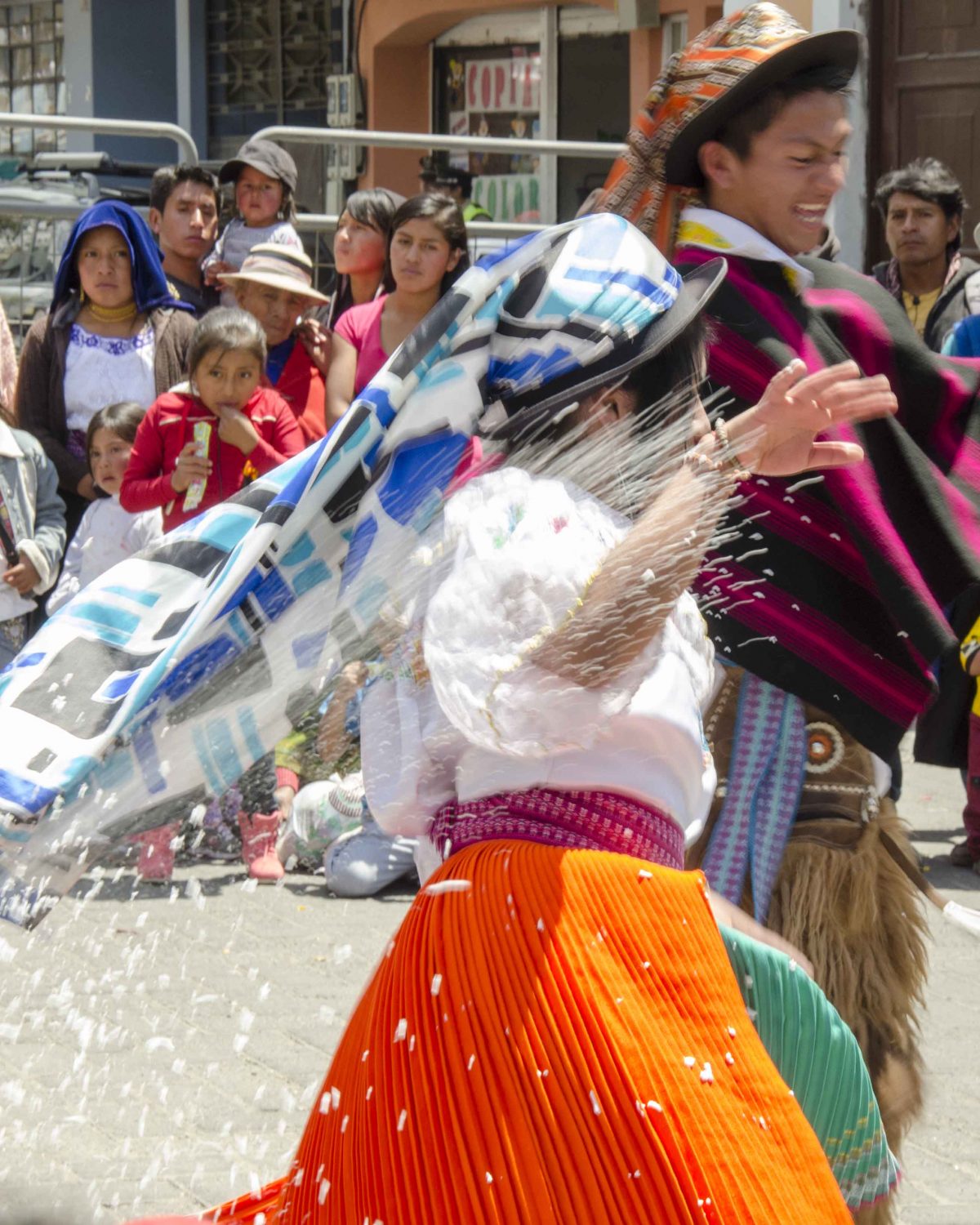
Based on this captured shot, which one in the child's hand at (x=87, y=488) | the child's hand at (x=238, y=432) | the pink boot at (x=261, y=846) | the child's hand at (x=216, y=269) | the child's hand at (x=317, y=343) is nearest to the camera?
the pink boot at (x=261, y=846)

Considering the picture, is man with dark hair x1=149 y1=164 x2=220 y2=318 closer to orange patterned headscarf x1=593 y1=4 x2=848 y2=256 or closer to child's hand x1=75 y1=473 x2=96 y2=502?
child's hand x1=75 y1=473 x2=96 y2=502

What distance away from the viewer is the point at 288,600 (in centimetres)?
211

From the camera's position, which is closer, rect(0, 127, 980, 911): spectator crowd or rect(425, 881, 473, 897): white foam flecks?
rect(425, 881, 473, 897): white foam flecks

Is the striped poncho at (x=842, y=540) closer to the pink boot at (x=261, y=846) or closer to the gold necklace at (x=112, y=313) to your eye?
the pink boot at (x=261, y=846)

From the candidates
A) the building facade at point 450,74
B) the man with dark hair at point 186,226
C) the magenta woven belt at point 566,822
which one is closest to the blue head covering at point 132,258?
the man with dark hair at point 186,226

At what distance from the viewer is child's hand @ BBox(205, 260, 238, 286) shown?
689 cm

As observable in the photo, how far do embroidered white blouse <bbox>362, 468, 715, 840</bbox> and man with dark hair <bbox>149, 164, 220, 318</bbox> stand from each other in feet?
16.7

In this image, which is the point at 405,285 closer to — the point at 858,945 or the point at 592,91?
the point at 858,945

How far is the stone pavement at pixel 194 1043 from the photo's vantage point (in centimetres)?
343

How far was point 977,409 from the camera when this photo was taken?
115 inches

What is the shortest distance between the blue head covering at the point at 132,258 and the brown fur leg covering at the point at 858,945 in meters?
4.21

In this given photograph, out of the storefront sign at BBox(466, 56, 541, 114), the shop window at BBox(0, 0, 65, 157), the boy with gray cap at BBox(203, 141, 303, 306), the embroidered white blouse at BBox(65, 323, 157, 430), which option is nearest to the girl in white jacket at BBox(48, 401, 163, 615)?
the embroidered white blouse at BBox(65, 323, 157, 430)

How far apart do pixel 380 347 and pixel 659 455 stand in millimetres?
4356

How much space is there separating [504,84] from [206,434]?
1109cm
